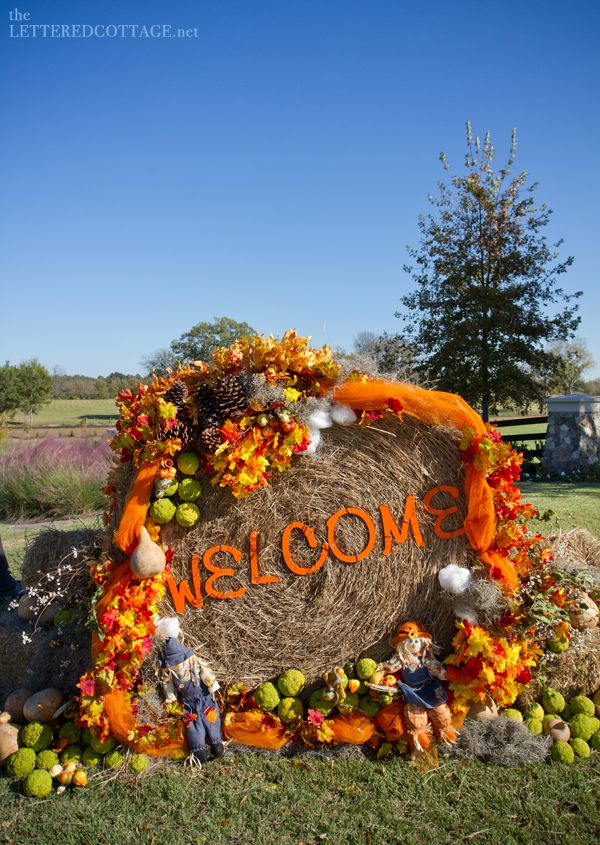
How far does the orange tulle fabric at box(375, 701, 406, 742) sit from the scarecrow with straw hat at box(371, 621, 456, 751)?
0.13 feet

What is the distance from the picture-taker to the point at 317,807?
9.60 feet

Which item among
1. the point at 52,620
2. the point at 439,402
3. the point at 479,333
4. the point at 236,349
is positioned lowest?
the point at 52,620

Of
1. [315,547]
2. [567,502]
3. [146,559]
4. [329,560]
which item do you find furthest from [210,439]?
[567,502]

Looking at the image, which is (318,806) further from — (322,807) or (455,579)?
(455,579)

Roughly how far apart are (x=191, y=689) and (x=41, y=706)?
34.2 inches

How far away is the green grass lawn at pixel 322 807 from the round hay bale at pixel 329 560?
0.56 meters

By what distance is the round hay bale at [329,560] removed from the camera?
355cm

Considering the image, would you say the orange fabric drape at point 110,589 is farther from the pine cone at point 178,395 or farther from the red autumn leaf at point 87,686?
the pine cone at point 178,395

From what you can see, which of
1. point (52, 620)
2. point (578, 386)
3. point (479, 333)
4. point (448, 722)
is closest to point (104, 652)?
point (52, 620)

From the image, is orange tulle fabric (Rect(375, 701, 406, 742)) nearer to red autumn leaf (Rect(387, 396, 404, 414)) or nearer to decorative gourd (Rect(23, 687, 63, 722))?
red autumn leaf (Rect(387, 396, 404, 414))

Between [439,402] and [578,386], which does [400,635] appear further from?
[578,386]

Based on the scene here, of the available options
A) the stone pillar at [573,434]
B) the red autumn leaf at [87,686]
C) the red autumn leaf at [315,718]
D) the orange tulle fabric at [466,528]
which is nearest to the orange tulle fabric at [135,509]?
the orange tulle fabric at [466,528]

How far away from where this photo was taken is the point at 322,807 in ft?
9.60

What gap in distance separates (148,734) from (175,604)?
0.67 meters
